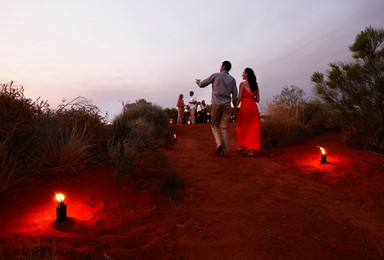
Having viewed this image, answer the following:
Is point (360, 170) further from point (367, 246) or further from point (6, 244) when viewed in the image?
point (6, 244)

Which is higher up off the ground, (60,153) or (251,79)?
(251,79)

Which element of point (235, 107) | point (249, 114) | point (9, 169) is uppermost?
point (235, 107)

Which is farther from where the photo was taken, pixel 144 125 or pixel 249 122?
pixel 144 125

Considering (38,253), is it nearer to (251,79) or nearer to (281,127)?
(251,79)

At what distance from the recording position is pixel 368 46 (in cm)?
652

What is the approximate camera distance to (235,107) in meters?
6.38

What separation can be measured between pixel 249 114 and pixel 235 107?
504 mm

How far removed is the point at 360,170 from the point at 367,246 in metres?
2.82

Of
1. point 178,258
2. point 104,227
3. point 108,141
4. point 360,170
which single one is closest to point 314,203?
point 360,170

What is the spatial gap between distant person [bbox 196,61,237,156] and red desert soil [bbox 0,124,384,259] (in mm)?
1568

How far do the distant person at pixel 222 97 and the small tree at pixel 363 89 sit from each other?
10.3ft

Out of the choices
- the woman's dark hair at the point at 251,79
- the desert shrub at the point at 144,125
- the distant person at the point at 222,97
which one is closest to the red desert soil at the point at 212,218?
the desert shrub at the point at 144,125

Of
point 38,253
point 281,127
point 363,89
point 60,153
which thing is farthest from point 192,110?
point 38,253

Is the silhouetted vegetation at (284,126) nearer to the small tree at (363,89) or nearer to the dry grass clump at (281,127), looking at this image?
the dry grass clump at (281,127)
